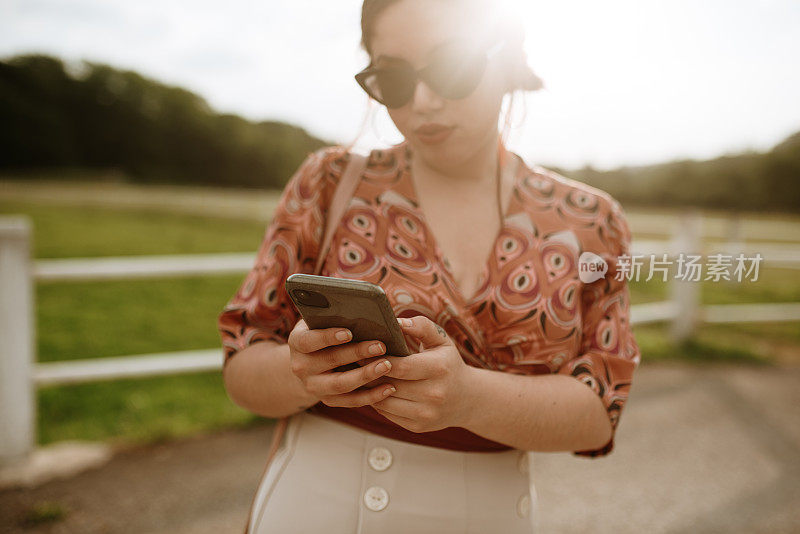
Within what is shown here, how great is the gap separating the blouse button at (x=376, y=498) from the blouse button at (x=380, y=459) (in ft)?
0.13

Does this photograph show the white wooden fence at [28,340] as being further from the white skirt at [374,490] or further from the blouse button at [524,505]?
the white skirt at [374,490]

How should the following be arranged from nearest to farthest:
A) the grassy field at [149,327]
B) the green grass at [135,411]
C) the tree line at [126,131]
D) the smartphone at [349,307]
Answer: the smartphone at [349,307]
the green grass at [135,411]
the grassy field at [149,327]
the tree line at [126,131]

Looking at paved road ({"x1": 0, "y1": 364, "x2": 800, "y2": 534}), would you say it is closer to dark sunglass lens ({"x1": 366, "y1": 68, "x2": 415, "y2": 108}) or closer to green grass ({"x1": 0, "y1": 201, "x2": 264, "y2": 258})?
dark sunglass lens ({"x1": 366, "y1": 68, "x2": 415, "y2": 108})

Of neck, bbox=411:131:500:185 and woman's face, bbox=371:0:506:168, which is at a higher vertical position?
woman's face, bbox=371:0:506:168

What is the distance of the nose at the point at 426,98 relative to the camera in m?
1.10

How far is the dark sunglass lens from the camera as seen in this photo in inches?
43.9

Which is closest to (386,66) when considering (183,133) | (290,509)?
(290,509)

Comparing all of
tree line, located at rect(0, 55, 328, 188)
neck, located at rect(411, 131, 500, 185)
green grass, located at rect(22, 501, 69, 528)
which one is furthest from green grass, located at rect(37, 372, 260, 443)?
tree line, located at rect(0, 55, 328, 188)

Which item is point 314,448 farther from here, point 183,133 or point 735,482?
point 183,133

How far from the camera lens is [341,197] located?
118 centimetres

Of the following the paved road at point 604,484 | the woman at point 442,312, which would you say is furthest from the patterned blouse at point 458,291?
the paved road at point 604,484

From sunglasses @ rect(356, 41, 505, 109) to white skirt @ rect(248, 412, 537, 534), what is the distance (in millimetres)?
676

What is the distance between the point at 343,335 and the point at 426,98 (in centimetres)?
53

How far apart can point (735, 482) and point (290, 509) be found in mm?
3155
